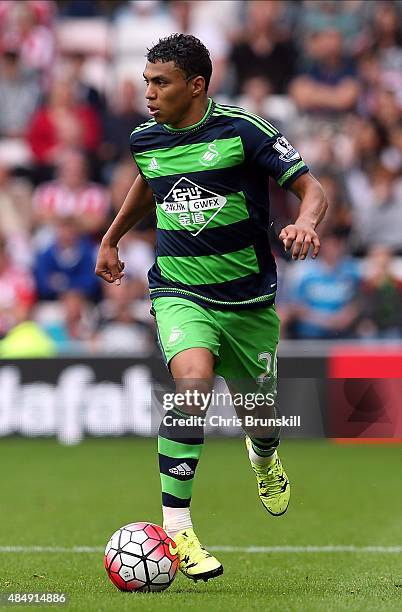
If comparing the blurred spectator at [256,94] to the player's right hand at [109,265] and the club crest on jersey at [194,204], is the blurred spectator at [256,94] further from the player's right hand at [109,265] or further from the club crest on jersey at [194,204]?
the club crest on jersey at [194,204]

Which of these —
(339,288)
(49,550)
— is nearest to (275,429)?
(49,550)

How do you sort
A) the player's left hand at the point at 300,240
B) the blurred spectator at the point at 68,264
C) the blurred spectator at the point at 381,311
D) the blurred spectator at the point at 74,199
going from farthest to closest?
the blurred spectator at the point at 74,199
the blurred spectator at the point at 68,264
the blurred spectator at the point at 381,311
the player's left hand at the point at 300,240

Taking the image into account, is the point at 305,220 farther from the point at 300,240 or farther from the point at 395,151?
the point at 395,151

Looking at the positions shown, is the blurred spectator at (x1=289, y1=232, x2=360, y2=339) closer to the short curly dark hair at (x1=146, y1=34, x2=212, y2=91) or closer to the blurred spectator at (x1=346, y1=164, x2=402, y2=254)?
the blurred spectator at (x1=346, y1=164, x2=402, y2=254)

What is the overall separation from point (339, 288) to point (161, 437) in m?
8.39

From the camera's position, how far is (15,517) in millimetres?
8227

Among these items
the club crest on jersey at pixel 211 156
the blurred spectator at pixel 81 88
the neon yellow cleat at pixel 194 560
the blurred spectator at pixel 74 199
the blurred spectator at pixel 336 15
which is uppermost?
the club crest on jersey at pixel 211 156

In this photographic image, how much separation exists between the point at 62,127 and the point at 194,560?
11.1 m

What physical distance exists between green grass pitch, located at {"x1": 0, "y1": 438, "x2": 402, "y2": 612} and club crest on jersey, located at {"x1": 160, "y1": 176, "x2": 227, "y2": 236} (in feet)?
5.66

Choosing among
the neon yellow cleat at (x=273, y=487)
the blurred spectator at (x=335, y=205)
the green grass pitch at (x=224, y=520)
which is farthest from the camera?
the blurred spectator at (x=335, y=205)

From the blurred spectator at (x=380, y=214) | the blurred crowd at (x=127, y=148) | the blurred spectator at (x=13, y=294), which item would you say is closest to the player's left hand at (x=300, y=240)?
the blurred crowd at (x=127, y=148)

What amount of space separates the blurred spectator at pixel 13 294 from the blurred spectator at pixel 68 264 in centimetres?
23

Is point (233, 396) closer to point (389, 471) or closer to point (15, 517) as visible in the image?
point (15, 517)

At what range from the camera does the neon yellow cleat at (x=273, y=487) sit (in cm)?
671
